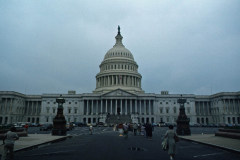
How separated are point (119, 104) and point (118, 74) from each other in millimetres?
17329

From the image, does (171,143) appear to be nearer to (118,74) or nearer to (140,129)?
(140,129)

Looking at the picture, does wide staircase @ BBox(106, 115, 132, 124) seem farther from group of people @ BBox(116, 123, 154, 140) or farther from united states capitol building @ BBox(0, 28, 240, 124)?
group of people @ BBox(116, 123, 154, 140)

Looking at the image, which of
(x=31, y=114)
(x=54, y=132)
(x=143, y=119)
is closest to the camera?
(x=54, y=132)

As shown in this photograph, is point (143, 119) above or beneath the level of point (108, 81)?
beneath

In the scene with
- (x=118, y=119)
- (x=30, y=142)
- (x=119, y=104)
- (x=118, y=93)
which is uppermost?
(x=118, y=93)

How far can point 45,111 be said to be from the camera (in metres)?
104

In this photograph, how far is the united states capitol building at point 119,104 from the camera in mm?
96062

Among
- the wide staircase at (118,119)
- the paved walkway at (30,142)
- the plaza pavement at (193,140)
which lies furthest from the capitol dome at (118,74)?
the plaza pavement at (193,140)

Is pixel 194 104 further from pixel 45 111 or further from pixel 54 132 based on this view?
pixel 54 132

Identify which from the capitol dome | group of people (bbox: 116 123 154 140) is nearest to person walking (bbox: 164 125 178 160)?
group of people (bbox: 116 123 154 140)

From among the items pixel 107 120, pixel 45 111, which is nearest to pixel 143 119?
pixel 107 120

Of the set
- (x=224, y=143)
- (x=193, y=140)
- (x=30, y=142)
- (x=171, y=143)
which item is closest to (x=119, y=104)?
(x=193, y=140)

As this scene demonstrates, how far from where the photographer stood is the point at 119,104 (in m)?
103

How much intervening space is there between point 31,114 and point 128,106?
53881 millimetres
